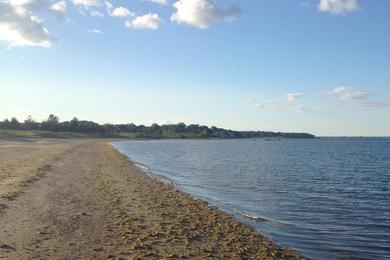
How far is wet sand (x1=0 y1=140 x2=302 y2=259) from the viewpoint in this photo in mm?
13266

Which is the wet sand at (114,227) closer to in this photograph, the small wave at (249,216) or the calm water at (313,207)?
the small wave at (249,216)

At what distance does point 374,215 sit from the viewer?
926 inches

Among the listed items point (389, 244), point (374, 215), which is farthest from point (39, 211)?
point (374, 215)

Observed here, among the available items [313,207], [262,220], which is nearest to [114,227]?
[262,220]

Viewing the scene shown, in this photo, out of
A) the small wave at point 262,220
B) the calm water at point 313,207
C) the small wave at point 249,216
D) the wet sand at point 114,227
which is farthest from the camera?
the small wave at point 249,216

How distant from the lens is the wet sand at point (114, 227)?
43.5 ft

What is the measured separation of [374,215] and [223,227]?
32.7 feet

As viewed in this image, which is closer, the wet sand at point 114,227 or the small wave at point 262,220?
the wet sand at point 114,227

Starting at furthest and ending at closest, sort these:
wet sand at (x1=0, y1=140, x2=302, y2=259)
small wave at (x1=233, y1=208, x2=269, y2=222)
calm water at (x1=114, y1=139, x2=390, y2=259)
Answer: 1. small wave at (x1=233, y1=208, x2=269, y2=222)
2. calm water at (x1=114, y1=139, x2=390, y2=259)
3. wet sand at (x1=0, y1=140, x2=302, y2=259)

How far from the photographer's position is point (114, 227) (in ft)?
54.2

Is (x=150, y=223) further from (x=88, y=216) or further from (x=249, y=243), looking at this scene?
(x=249, y=243)

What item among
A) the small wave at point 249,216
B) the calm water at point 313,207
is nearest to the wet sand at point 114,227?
the small wave at point 249,216

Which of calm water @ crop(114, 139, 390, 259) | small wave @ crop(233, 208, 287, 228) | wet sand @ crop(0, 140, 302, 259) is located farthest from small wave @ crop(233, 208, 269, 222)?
wet sand @ crop(0, 140, 302, 259)

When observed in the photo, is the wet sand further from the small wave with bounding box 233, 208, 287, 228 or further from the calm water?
the calm water
